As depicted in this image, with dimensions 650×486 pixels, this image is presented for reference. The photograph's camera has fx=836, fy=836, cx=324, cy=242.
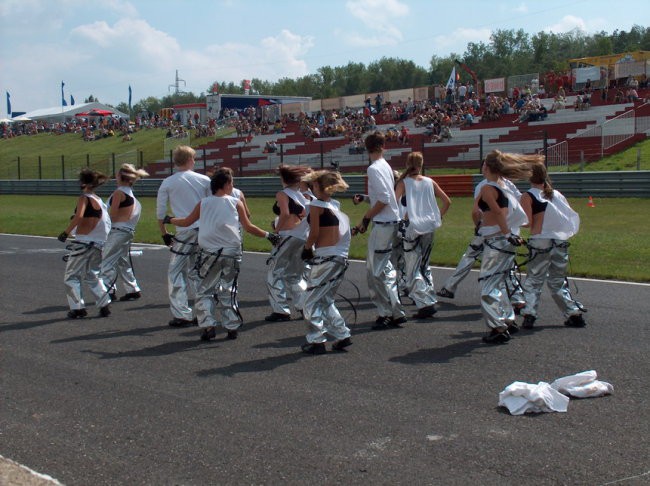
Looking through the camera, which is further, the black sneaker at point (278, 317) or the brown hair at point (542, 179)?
the black sneaker at point (278, 317)

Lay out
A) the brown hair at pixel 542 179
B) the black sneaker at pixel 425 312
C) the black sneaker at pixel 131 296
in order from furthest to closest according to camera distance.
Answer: the black sneaker at pixel 131 296 → the black sneaker at pixel 425 312 → the brown hair at pixel 542 179

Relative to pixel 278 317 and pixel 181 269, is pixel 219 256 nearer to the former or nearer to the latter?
pixel 181 269

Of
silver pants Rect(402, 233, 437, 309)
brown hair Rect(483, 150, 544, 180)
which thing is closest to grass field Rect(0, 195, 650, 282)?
silver pants Rect(402, 233, 437, 309)

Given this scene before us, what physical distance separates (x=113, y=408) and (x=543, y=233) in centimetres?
496

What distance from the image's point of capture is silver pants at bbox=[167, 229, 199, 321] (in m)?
9.52

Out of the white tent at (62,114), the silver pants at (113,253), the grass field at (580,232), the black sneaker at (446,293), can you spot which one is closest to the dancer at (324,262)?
the black sneaker at (446,293)

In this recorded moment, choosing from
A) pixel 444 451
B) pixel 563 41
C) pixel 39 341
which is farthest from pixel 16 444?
pixel 563 41

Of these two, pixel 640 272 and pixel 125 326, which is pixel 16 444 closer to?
pixel 125 326

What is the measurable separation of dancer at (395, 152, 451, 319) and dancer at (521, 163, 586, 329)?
1200 millimetres

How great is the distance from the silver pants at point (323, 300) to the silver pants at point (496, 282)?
1.39 m

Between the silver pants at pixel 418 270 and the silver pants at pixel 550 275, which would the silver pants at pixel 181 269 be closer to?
the silver pants at pixel 418 270

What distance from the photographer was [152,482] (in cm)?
474

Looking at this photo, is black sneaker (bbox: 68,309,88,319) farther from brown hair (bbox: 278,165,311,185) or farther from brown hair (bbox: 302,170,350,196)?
brown hair (bbox: 302,170,350,196)

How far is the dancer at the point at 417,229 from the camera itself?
31.7ft
